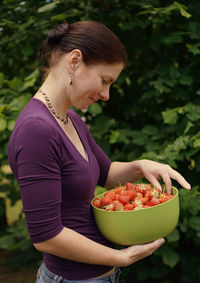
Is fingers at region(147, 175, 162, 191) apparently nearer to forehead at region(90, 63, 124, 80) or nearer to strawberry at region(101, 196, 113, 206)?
strawberry at region(101, 196, 113, 206)

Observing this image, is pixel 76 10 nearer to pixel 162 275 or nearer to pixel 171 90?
pixel 171 90

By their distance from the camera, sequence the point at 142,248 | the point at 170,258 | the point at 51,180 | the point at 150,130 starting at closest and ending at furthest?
the point at 51,180 → the point at 142,248 → the point at 170,258 → the point at 150,130

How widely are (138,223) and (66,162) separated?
0.34m

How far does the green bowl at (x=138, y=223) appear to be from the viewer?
135 centimetres

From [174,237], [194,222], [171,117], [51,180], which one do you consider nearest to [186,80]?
[171,117]

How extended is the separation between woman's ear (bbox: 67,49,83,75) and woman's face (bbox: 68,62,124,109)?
0.04 ft

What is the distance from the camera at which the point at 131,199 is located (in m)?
1.48

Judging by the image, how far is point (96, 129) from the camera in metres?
2.80

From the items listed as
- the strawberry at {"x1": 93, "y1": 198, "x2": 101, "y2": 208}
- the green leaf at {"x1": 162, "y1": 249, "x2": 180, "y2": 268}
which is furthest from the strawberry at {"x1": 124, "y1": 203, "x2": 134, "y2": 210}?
the green leaf at {"x1": 162, "y1": 249, "x2": 180, "y2": 268}

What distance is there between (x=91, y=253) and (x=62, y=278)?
22cm

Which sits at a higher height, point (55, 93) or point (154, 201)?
point (55, 93)

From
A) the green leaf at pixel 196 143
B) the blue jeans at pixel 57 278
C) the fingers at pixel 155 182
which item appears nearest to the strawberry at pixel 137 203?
the fingers at pixel 155 182

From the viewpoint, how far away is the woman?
1173 millimetres

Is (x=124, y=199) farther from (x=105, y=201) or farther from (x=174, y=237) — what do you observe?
(x=174, y=237)
